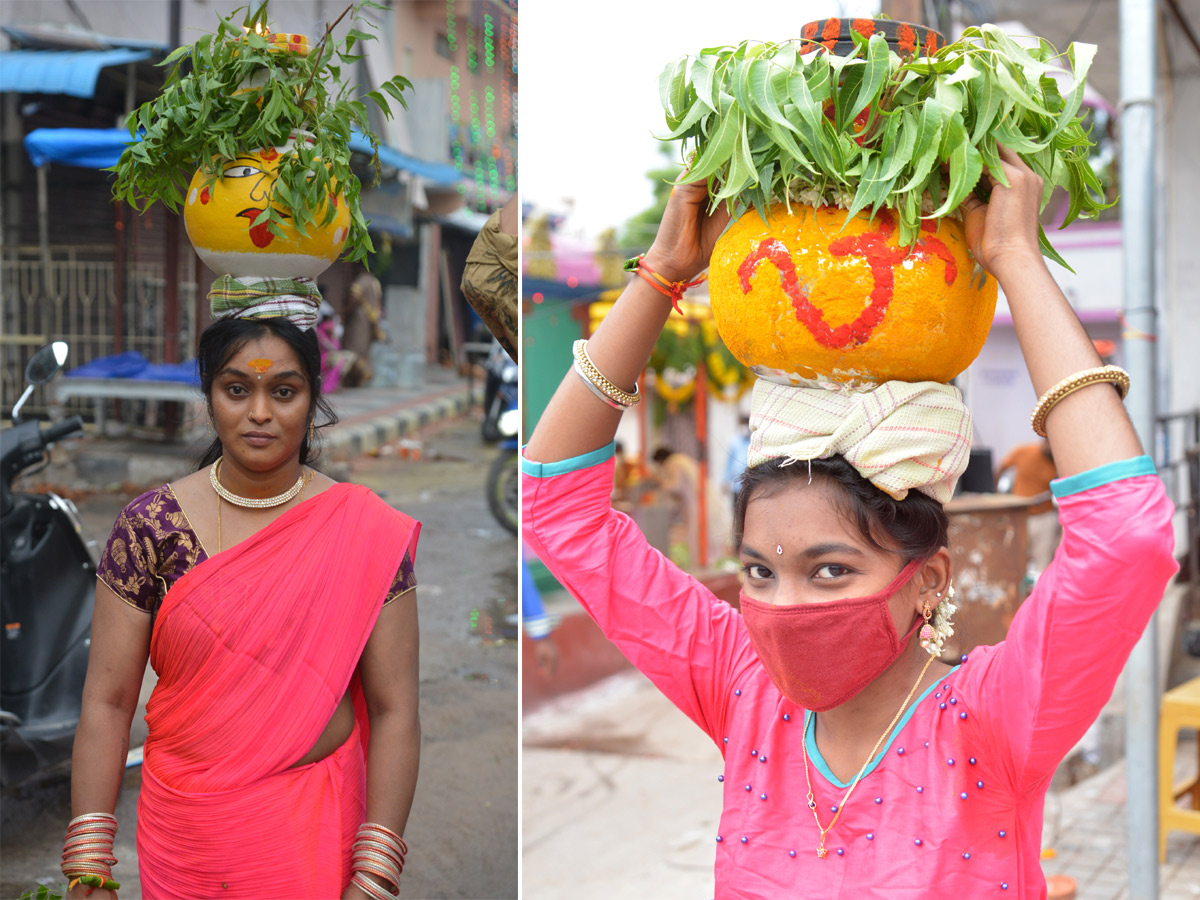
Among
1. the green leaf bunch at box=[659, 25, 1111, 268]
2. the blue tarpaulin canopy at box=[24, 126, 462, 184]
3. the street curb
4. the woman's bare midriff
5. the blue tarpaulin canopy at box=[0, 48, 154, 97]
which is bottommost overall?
the street curb

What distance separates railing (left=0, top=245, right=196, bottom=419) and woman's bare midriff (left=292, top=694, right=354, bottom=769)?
9.20m

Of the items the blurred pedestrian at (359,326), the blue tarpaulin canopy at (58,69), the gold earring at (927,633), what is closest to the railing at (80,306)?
the blue tarpaulin canopy at (58,69)

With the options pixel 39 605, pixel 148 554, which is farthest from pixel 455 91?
pixel 148 554

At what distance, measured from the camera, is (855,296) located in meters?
1.45

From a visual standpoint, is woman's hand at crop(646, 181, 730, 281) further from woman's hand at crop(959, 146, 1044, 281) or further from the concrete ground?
the concrete ground

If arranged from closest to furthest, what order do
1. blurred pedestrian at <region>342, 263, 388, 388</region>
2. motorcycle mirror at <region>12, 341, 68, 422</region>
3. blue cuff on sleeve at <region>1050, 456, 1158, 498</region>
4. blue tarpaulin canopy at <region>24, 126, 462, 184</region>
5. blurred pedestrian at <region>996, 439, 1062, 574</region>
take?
blue cuff on sleeve at <region>1050, 456, 1158, 498</region>
motorcycle mirror at <region>12, 341, 68, 422</region>
blurred pedestrian at <region>996, 439, 1062, 574</region>
blue tarpaulin canopy at <region>24, 126, 462, 184</region>
blurred pedestrian at <region>342, 263, 388, 388</region>

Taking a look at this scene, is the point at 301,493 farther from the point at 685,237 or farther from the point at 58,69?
the point at 58,69

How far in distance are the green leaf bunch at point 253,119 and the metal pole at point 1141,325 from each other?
2.96 meters

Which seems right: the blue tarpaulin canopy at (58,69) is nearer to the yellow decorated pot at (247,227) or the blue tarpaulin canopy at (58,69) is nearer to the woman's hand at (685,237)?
the yellow decorated pot at (247,227)

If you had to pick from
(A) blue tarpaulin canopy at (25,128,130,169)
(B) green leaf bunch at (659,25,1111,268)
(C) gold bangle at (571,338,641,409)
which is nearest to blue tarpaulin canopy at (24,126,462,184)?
(A) blue tarpaulin canopy at (25,128,130,169)

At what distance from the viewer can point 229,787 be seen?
2.07 metres

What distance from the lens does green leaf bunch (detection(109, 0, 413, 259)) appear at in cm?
214

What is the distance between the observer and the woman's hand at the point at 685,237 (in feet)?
5.59

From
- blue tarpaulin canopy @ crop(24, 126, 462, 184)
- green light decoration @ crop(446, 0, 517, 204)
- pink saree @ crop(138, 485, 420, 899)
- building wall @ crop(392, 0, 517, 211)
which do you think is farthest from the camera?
building wall @ crop(392, 0, 517, 211)
